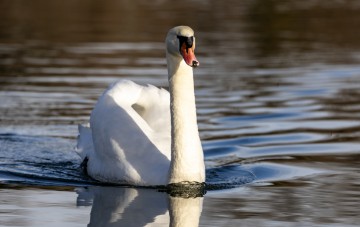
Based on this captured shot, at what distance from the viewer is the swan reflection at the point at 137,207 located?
8406 mm

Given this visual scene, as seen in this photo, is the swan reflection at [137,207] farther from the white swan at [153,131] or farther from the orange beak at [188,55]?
the orange beak at [188,55]

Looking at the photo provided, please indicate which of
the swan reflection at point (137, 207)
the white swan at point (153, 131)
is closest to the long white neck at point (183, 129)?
the white swan at point (153, 131)

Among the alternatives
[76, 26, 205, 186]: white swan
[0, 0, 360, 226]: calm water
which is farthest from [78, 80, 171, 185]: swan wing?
[0, 0, 360, 226]: calm water

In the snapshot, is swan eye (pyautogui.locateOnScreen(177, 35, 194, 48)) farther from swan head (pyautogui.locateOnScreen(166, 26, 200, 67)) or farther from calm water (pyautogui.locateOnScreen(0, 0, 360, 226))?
calm water (pyautogui.locateOnScreen(0, 0, 360, 226))

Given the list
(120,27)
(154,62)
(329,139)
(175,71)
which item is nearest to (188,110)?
(175,71)

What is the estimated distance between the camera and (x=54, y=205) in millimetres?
8984

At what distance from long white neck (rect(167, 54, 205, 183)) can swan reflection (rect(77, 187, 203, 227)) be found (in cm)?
28

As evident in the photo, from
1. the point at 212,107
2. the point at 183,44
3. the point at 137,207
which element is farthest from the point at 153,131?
the point at 212,107

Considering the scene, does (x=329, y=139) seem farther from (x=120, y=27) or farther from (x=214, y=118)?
(x=120, y=27)

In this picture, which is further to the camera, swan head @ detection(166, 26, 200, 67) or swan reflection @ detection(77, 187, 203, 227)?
swan head @ detection(166, 26, 200, 67)

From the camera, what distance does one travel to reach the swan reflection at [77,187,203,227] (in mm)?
8406

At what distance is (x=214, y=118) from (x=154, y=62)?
19.3 feet

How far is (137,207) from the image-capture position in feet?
29.7

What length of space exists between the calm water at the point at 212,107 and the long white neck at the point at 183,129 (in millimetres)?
299
